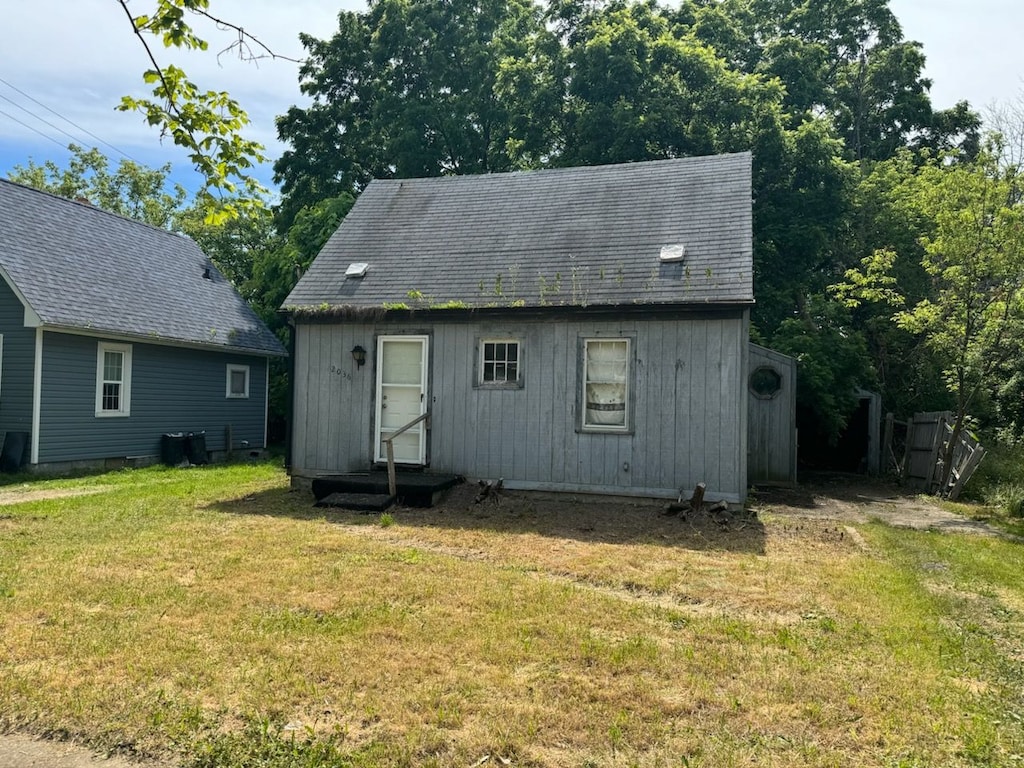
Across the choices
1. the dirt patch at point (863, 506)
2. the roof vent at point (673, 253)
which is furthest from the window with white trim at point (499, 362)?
the dirt patch at point (863, 506)

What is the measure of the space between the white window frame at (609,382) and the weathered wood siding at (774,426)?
174 inches

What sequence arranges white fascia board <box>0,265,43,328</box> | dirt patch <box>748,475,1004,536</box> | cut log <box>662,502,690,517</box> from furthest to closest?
1. white fascia board <box>0,265,43,328</box>
2. dirt patch <box>748,475,1004,536</box>
3. cut log <box>662,502,690,517</box>

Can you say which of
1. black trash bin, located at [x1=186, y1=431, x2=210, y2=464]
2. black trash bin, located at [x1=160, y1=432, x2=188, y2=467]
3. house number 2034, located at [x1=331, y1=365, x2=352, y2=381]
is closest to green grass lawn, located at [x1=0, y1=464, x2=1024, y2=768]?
house number 2034, located at [x1=331, y1=365, x2=352, y2=381]

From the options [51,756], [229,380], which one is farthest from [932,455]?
[229,380]

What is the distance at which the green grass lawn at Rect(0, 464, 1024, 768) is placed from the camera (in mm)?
3338

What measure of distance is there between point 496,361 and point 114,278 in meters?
10.5

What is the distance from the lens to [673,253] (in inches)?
413

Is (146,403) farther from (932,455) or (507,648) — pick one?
(932,455)

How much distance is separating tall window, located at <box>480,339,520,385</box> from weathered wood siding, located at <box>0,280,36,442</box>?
8.94 m

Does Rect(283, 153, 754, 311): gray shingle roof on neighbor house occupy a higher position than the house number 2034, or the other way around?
Rect(283, 153, 754, 311): gray shingle roof on neighbor house

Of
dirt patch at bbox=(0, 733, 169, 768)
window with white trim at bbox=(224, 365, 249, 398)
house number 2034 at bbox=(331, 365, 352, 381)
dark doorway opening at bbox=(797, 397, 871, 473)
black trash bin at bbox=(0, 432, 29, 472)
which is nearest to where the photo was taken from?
dirt patch at bbox=(0, 733, 169, 768)

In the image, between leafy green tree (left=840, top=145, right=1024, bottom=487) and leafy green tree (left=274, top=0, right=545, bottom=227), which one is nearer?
leafy green tree (left=840, top=145, right=1024, bottom=487)

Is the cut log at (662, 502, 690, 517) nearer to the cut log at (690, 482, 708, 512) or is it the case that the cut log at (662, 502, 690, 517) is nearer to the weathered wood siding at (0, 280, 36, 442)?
the cut log at (690, 482, 708, 512)

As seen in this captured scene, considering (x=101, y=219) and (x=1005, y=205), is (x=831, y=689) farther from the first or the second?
(x=101, y=219)
